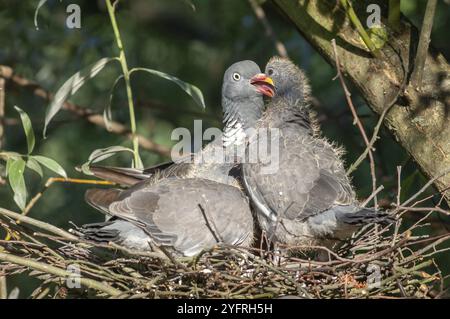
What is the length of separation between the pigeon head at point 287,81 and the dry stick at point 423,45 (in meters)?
0.78

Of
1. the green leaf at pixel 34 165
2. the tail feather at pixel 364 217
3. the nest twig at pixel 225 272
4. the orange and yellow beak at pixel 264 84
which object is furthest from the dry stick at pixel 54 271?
the orange and yellow beak at pixel 264 84

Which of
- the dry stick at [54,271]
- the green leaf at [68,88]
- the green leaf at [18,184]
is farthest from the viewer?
the green leaf at [68,88]

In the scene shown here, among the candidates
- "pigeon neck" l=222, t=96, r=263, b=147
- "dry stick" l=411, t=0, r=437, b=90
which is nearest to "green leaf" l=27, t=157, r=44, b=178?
"pigeon neck" l=222, t=96, r=263, b=147

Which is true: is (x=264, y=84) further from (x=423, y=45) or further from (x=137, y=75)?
(x=137, y=75)

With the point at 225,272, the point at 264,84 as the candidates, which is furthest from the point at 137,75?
the point at 225,272

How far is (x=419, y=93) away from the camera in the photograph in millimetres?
4129

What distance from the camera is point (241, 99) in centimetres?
507

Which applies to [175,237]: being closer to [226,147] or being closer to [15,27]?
[226,147]

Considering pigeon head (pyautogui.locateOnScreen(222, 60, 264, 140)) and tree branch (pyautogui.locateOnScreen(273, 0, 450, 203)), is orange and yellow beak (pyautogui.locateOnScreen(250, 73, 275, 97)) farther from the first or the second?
tree branch (pyautogui.locateOnScreen(273, 0, 450, 203))

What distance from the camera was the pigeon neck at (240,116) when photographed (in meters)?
5.01

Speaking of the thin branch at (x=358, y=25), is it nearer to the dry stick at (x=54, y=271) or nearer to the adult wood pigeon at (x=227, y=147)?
the adult wood pigeon at (x=227, y=147)

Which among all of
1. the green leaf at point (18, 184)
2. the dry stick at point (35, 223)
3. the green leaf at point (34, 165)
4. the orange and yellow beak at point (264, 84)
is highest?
the orange and yellow beak at point (264, 84)
